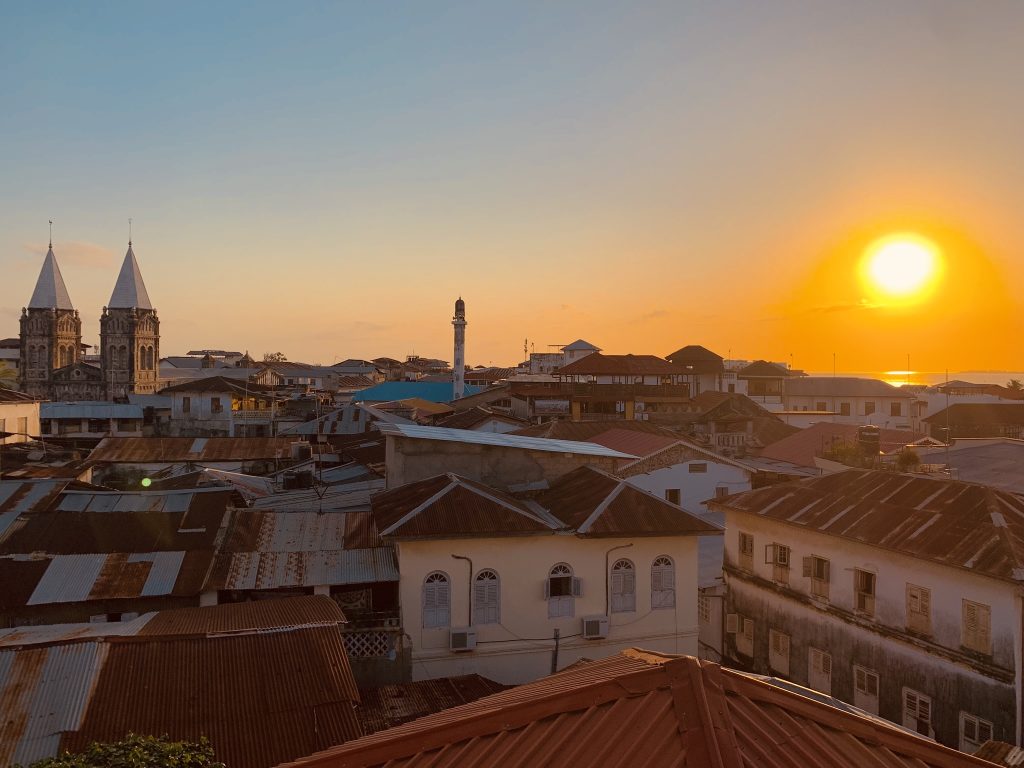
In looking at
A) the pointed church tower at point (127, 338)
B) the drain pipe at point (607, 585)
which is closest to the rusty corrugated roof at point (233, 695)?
the drain pipe at point (607, 585)

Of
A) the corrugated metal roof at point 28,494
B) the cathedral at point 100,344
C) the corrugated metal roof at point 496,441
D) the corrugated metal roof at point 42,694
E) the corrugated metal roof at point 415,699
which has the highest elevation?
the cathedral at point 100,344

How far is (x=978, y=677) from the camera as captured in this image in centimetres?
1355

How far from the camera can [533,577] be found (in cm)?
1667

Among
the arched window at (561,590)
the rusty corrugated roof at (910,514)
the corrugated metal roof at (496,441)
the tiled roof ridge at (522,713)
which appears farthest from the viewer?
the corrugated metal roof at (496,441)

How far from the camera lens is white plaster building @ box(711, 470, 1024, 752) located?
1346cm

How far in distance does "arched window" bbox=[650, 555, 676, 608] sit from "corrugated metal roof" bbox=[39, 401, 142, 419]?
59638 millimetres

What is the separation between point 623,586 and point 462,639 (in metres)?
3.95

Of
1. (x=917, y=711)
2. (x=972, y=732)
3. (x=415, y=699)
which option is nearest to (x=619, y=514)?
(x=415, y=699)

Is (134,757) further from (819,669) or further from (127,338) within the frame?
(127,338)

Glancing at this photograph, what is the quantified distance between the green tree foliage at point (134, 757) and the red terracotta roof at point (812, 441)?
34795 mm

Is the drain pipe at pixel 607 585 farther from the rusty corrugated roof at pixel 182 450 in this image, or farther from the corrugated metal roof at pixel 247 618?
the rusty corrugated roof at pixel 182 450

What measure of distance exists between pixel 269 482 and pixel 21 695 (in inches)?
864

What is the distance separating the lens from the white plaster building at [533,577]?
52.5 feet

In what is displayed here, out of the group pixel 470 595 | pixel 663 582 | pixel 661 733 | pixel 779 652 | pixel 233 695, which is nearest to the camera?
pixel 661 733
